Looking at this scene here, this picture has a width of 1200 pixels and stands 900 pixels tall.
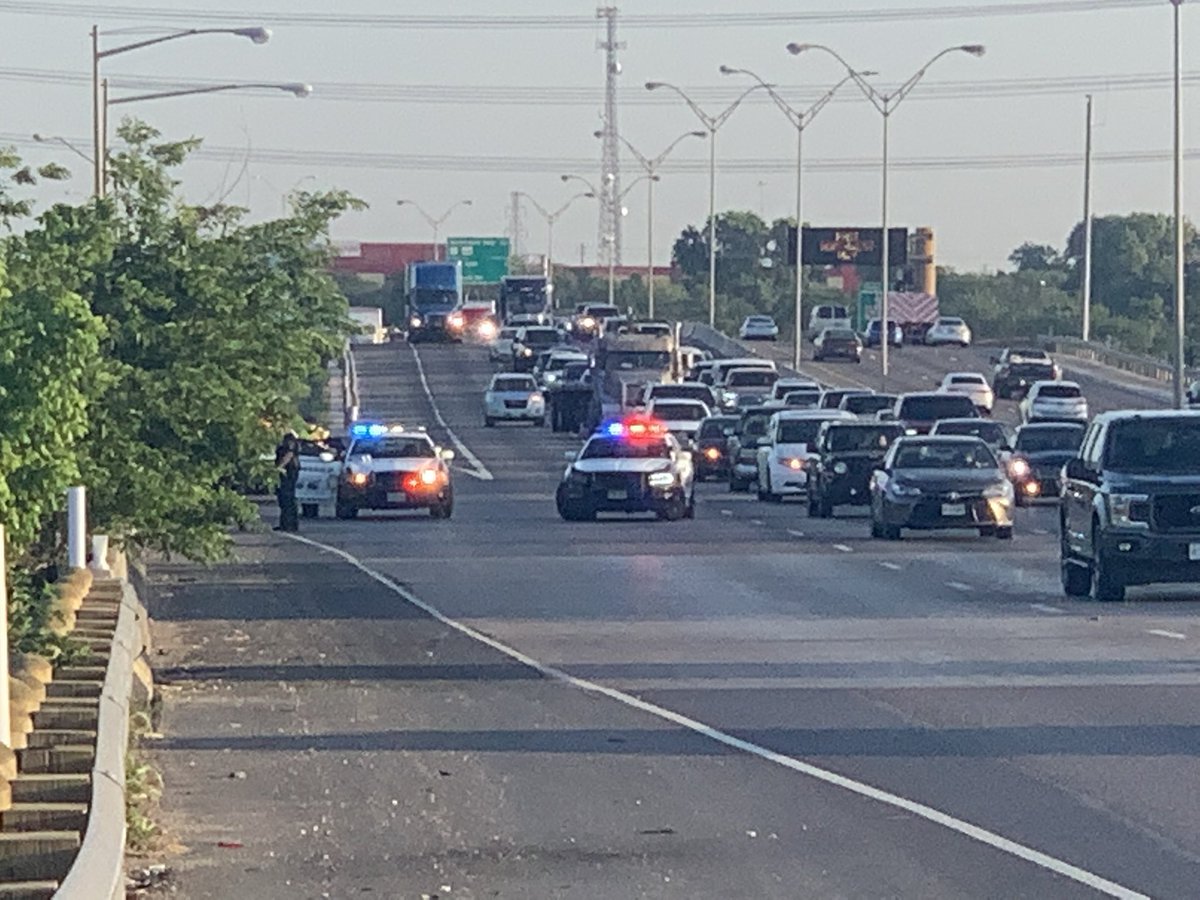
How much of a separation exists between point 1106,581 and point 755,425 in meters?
28.7

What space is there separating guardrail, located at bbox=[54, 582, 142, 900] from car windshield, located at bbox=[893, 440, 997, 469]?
24493 mm

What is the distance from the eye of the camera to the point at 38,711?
435 inches

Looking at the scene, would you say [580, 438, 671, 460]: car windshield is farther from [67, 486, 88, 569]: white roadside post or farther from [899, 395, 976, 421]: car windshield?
[67, 486, 88, 569]: white roadside post

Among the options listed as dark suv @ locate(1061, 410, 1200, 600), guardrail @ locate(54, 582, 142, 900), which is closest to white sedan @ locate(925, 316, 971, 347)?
dark suv @ locate(1061, 410, 1200, 600)

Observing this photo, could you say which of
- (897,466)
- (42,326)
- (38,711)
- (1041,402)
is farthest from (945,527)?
(1041,402)

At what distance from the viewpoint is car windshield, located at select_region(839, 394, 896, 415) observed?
188 feet

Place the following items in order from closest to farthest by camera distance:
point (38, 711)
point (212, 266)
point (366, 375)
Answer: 1. point (38, 711)
2. point (212, 266)
3. point (366, 375)

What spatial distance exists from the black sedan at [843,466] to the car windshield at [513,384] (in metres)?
37.9

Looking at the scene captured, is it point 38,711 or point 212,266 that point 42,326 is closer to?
point 38,711

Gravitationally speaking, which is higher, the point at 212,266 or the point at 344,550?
the point at 212,266

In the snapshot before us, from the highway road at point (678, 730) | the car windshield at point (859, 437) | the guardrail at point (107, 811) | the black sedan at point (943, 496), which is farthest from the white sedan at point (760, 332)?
the guardrail at point (107, 811)

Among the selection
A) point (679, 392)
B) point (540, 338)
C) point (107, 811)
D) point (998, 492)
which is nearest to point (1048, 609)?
point (998, 492)

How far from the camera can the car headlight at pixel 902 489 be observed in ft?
117

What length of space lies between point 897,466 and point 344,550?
7.63m
